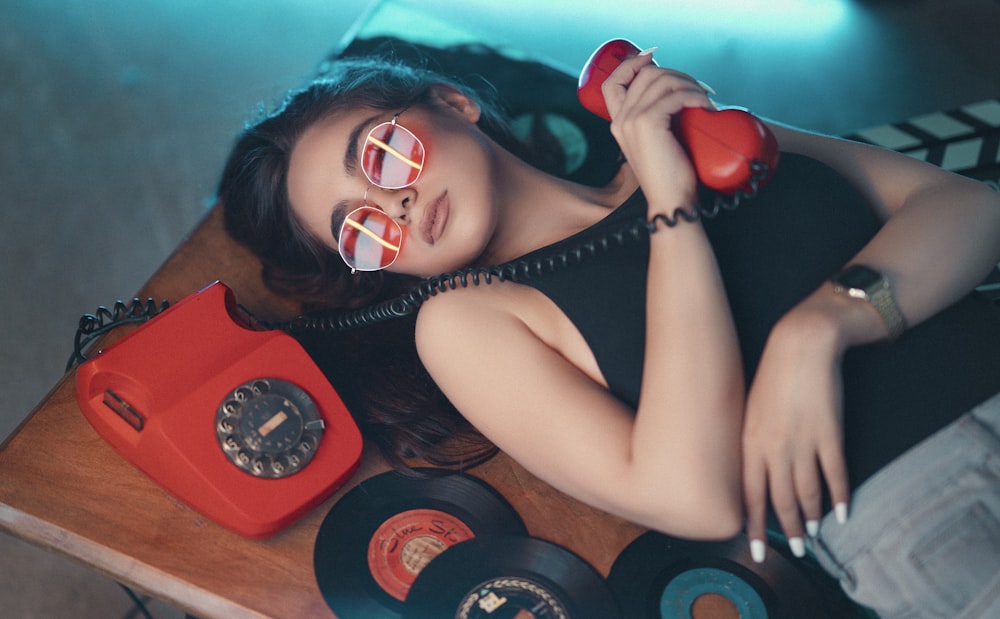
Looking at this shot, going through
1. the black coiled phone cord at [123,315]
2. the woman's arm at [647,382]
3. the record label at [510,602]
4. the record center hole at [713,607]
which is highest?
the woman's arm at [647,382]

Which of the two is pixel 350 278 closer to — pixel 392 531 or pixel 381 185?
pixel 381 185

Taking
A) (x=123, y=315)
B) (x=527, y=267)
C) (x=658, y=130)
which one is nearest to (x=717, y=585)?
(x=527, y=267)

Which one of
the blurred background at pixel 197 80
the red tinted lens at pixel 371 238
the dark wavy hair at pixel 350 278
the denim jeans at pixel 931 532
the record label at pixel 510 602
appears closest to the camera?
the denim jeans at pixel 931 532

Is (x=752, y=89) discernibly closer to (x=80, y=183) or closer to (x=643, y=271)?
(x=643, y=271)

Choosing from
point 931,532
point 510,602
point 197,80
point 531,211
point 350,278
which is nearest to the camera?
point 931,532

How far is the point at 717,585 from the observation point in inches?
43.4

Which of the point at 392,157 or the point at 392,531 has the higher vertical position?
the point at 392,157

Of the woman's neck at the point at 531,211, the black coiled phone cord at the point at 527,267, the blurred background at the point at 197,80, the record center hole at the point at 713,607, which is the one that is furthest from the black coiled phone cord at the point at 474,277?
the blurred background at the point at 197,80

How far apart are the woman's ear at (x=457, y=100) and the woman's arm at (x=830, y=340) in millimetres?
630

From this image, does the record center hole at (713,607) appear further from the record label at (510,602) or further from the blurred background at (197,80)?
the blurred background at (197,80)

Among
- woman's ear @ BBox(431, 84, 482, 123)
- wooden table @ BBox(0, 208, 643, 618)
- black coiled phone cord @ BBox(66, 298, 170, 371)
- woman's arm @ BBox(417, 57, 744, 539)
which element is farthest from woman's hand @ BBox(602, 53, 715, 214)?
black coiled phone cord @ BBox(66, 298, 170, 371)

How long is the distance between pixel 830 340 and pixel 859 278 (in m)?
0.11

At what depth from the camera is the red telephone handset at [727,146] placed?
1.00 meters

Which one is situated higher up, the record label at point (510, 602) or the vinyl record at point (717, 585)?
the vinyl record at point (717, 585)
